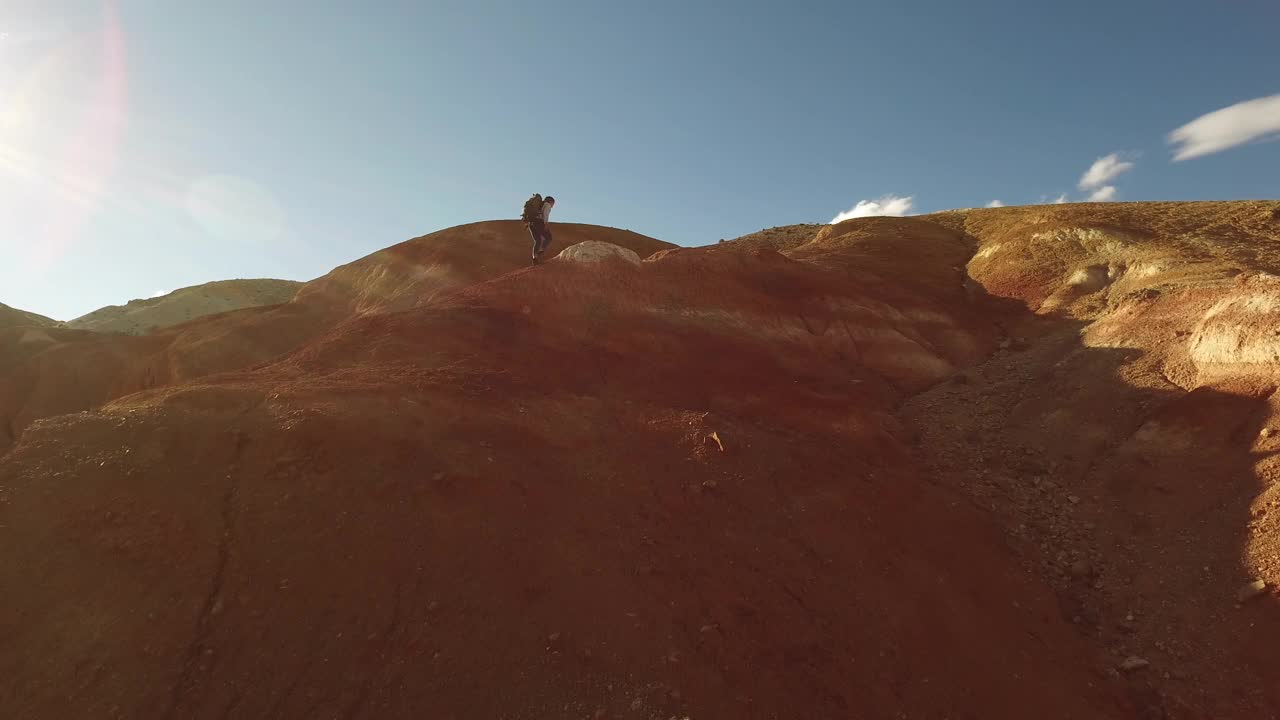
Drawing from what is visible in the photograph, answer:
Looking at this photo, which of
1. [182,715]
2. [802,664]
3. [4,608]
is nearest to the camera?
[182,715]

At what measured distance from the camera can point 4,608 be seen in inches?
274

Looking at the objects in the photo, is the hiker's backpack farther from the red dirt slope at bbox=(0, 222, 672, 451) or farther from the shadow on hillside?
the shadow on hillside

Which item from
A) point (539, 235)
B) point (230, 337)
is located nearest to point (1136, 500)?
point (539, 235)

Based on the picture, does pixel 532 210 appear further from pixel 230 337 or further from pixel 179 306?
pixel 179 306

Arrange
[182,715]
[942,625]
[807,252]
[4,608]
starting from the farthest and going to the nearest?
[807,252], [942,625], [4,608], [182,715]

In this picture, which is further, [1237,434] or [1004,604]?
[1237,434]

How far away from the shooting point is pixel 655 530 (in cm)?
967

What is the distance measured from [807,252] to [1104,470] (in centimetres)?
2128

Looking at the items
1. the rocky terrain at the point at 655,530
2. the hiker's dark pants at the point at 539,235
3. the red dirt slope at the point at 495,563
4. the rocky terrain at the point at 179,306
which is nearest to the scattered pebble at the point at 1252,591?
the rocky terrain at the point at 655,530

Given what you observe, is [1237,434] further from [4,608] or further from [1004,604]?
[4,608]

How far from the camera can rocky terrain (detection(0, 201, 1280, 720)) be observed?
7051mm

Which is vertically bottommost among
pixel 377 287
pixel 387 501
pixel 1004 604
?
pixel 1004 604

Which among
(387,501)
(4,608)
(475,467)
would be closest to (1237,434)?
(475,467)

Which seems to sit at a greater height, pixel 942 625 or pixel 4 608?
pixel 4 608
